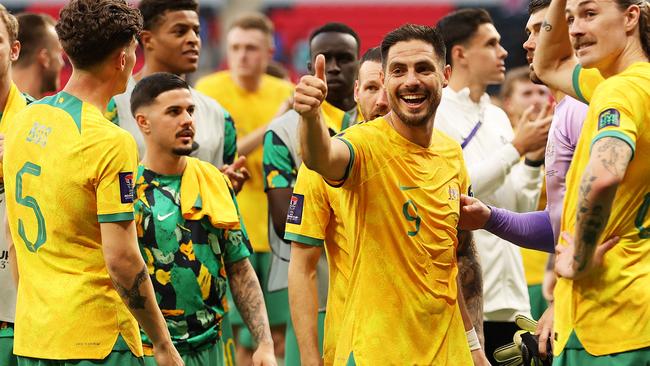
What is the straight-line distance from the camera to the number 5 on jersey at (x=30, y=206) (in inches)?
196

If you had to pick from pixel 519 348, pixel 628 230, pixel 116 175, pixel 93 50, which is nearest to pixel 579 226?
pixel 628 230

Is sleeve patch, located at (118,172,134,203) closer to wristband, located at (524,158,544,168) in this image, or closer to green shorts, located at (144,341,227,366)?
green shorts, located at (144,341,227,366)

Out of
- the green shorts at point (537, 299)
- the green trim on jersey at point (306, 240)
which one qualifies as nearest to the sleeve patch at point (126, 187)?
the green trim on jersey at point (306, 240)

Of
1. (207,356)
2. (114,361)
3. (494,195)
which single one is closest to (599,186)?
(114,361)

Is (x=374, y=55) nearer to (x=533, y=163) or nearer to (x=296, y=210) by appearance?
(x=296, y=210)

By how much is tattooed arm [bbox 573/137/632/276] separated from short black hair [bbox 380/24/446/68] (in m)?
1.05

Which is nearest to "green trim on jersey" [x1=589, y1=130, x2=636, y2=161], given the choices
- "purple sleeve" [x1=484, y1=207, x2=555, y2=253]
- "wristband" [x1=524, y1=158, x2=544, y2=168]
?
"purple sleeve" [x1=484, y1=207, x2=555, y2=253]

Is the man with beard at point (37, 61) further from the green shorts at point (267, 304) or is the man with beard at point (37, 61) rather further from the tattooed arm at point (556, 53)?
the tattooed arm at point (556, 53)

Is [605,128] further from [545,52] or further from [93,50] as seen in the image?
[93,50]

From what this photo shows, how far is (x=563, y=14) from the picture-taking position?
504cm

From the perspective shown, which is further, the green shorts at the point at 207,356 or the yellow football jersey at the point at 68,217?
the green shorts at the point at 207,356

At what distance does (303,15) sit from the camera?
78.4 ft

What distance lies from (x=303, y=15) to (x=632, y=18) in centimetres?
1939

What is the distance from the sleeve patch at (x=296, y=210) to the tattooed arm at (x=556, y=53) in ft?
4.13
